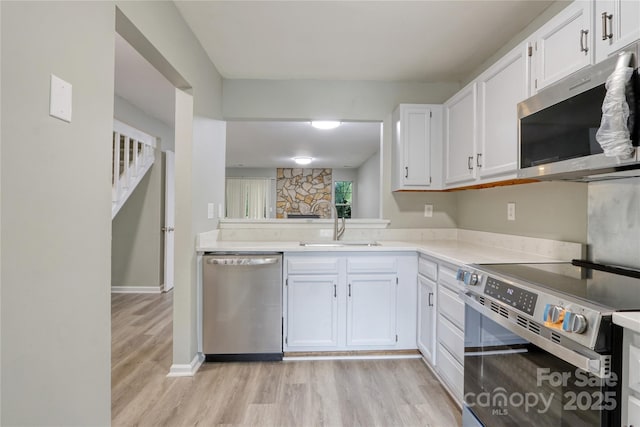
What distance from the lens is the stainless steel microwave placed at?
3.51 feet

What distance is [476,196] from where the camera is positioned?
9.12ft

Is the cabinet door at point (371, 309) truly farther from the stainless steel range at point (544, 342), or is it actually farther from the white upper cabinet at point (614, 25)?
the white upper cabinet at point (614, 25)

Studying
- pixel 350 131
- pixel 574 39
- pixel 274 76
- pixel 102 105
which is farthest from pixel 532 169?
pixel 350 131

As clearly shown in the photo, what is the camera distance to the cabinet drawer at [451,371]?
1.81 meters

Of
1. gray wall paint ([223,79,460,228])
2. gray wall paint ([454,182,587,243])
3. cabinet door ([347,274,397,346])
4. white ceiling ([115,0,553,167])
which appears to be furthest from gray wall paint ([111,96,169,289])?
gray wall paint ([454,182,587,243])

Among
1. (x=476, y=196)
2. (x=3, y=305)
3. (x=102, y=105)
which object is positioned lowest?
(x=3, y=305)

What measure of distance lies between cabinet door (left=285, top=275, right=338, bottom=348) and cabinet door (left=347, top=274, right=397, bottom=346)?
12cm

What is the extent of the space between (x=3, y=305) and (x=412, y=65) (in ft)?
9.54

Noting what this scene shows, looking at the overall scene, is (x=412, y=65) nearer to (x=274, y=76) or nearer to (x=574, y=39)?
(x=274, y=76)

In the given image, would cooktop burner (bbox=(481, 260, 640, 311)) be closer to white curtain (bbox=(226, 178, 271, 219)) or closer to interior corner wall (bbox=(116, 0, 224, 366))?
interior corner wall (bbox=(116, 0, 224, 366))

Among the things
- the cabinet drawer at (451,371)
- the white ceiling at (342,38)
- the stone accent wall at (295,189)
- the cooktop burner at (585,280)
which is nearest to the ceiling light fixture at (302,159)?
the stone accent wall at (295,189)

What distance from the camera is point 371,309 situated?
98.0 inches

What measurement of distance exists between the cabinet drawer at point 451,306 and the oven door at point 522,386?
0.15 m

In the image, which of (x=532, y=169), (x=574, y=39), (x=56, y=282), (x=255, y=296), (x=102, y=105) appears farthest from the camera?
(x=255, y=296)
